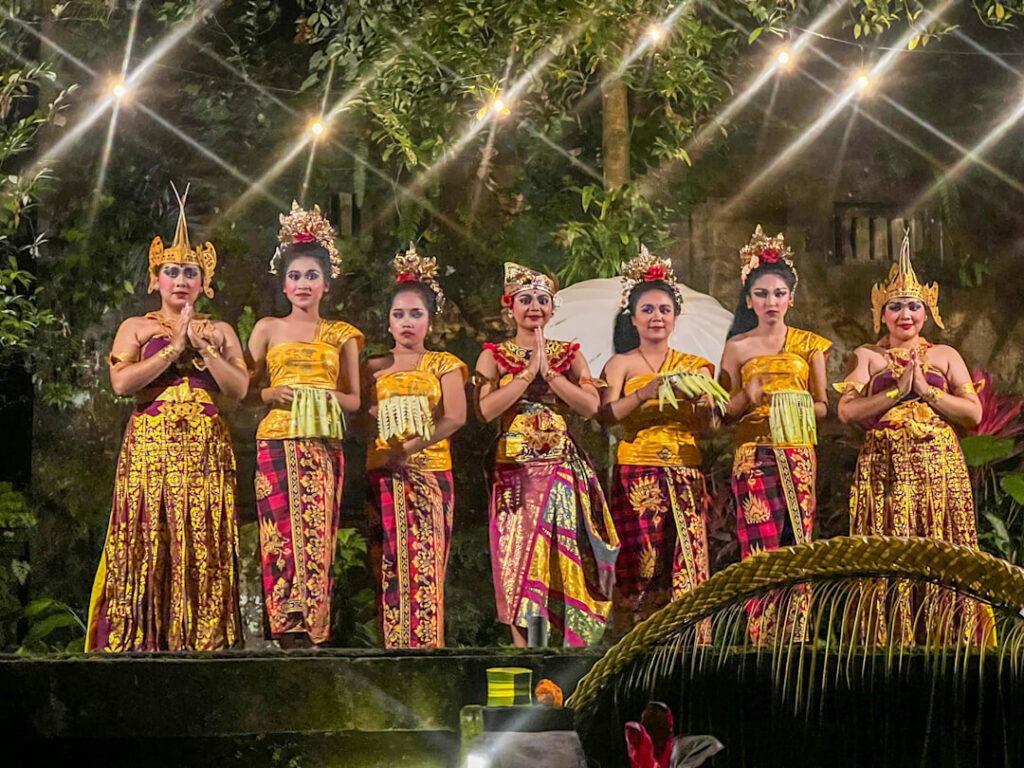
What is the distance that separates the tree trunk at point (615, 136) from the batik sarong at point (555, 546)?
5.39 ft

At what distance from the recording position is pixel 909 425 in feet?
20.3

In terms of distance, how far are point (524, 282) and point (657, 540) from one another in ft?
4.09

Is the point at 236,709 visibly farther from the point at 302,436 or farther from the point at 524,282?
the point at 524,282

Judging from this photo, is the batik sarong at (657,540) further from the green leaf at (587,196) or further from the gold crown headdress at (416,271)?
the green leaf at (587,196)

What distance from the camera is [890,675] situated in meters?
3.82

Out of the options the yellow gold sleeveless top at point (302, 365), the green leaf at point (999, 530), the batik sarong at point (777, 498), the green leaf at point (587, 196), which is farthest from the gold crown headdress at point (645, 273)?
the green leaf at point (999, 530)

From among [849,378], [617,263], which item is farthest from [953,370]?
[617,263]

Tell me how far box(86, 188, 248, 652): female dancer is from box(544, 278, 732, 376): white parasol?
1.54 meters

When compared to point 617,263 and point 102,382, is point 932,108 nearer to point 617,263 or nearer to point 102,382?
point 617,263

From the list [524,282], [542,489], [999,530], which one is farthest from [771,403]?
[999,530]

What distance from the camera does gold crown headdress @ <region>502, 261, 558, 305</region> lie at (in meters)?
6.06

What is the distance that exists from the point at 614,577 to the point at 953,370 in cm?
182

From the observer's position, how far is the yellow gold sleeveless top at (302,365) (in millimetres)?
5793

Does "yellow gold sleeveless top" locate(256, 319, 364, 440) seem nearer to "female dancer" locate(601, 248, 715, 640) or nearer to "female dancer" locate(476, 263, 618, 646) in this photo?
"female dancer" locate(476, 263, 618, 646)
